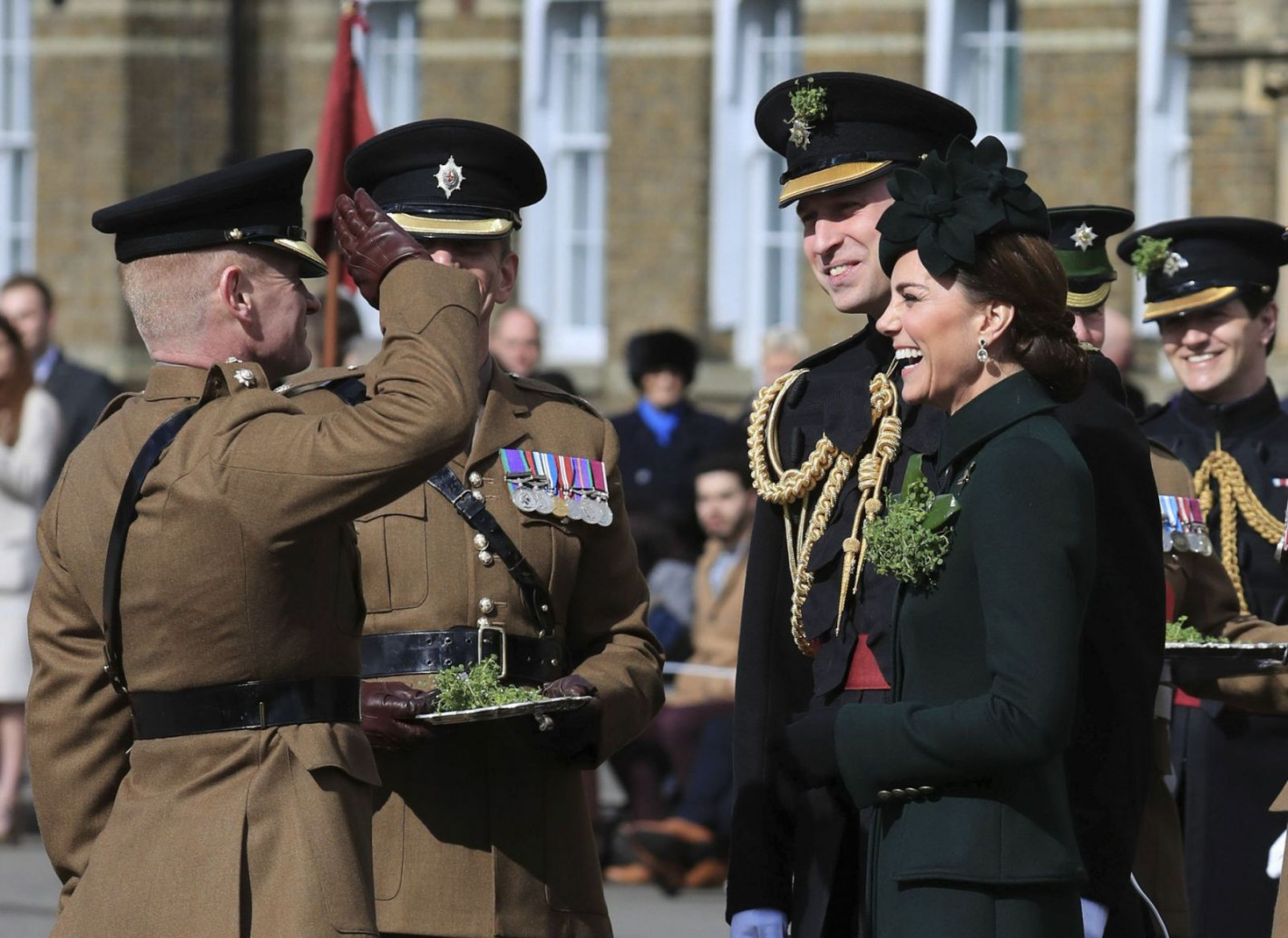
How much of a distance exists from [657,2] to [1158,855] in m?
12.4

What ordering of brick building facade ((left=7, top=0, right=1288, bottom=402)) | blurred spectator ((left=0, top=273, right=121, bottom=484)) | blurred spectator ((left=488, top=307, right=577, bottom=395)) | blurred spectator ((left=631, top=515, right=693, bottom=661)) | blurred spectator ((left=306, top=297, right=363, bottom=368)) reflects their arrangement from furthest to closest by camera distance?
brick building facade ((left=7, top=0, right=1288, bottom=402)), blurred spectator ((left=0, top=273, right=121, bottom=484)), blurred spectator ((left=488, top=307, right=577, bottom=395)), blurred spectator ((left=631, top=515, right=693, bottom=661)), blurred spectator ((left=306, top=297, right=363, bottom=368))

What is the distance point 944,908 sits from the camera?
3.48 m

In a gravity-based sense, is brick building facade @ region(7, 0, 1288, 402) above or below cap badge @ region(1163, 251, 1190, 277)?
above

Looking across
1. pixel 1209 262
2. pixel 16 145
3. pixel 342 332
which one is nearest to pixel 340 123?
pixel 342 332

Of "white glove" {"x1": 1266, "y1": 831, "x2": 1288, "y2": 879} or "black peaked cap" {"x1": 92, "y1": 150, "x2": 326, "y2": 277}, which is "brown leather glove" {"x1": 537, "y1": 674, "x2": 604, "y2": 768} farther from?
"white glove" {"x1": 1266, "y1": 831, "x2": 1288, "y2": 879}

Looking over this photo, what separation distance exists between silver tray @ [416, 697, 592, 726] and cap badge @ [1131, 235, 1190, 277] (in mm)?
2596

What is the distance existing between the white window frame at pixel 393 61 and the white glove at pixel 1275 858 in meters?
13.1

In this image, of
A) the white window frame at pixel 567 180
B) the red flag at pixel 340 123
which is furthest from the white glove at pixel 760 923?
the white window frame at pixel 567 180

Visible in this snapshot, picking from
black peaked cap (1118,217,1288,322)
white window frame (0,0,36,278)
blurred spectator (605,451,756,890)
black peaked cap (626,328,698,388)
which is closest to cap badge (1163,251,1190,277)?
black peaked cap (1118,217,1288,322)

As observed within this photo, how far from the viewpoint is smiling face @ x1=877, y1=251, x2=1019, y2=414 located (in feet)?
11.8

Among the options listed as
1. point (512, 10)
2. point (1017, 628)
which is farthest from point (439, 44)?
point (1017, 628)

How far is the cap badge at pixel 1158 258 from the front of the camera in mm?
6105

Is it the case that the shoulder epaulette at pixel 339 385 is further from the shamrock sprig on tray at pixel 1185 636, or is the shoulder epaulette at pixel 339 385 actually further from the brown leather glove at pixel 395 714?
the shamrock sprig on tray at pixel 1185 636

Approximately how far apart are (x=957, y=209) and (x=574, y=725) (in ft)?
4.09
